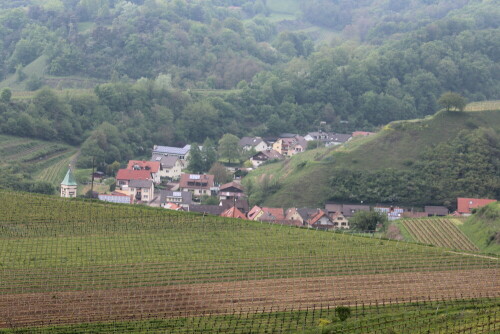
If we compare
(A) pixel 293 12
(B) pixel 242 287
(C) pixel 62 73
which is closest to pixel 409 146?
(B) pixel 242 287

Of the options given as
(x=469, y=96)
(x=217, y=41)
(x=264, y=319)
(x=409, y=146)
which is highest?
(x=217, y=41)

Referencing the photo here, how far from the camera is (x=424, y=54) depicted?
132m

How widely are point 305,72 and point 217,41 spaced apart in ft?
78.4

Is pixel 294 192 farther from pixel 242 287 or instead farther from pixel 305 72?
pixel 305 72

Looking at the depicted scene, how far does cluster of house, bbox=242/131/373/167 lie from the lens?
99.2 m

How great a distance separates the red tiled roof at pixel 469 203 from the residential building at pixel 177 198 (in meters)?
21.2

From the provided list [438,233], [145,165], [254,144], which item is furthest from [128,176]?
[438,233]

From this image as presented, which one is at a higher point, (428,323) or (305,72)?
(305,72)

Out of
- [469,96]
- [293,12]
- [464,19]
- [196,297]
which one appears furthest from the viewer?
[293,12]

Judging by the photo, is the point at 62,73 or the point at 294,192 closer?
the point at 294,192

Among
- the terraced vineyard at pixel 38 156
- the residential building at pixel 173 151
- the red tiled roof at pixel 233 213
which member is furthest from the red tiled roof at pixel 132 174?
the red tiled roof at pixel 233 213

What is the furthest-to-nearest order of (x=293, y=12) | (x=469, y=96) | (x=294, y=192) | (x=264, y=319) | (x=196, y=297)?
(x=293, y=12) → (x=469, y=96) → (x=294, y=192) → (x=196, y=297) → (x=264, y=319)

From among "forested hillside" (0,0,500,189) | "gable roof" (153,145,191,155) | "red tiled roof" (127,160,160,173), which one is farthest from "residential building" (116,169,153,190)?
"gable roof" (153,145,191,155)

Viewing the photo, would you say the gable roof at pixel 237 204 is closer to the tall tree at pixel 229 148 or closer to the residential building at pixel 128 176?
the residential building at pixel 128 176
